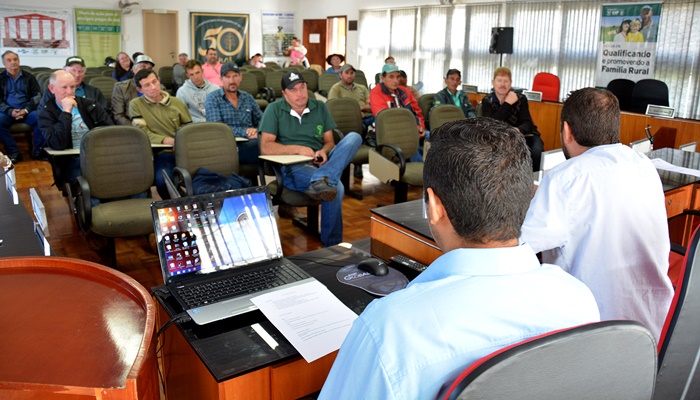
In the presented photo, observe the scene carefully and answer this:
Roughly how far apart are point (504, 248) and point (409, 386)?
0.29 metres

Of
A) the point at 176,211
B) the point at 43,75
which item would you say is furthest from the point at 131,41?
the point at 176,211

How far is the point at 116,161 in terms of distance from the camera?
3609 millimetres

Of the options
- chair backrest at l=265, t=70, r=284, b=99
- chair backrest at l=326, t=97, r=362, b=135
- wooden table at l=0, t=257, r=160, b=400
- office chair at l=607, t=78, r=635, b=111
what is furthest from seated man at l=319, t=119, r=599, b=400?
chair backrest at l=265, t=70, r=284, b=99

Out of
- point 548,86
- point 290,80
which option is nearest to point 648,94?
point 548,86

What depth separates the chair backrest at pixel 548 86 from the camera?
782cm

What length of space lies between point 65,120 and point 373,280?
312 cm

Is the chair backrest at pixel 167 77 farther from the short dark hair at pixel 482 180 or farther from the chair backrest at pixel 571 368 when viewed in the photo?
the chair backrest at pixel 571 368

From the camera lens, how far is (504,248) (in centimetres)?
97

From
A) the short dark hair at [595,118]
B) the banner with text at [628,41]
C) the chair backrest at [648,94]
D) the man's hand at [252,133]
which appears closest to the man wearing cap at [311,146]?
the man's hand at [252,133]

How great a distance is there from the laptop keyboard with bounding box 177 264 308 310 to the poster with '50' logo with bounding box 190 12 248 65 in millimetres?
12751

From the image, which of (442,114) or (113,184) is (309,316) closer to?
(113,184)

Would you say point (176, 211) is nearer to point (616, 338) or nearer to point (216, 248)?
point (216, 248)

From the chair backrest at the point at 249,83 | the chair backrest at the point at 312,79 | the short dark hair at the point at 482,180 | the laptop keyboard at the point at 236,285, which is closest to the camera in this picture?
the short dark hair at the point at 482,180

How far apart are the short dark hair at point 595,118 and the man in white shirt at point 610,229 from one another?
122 millimetres
